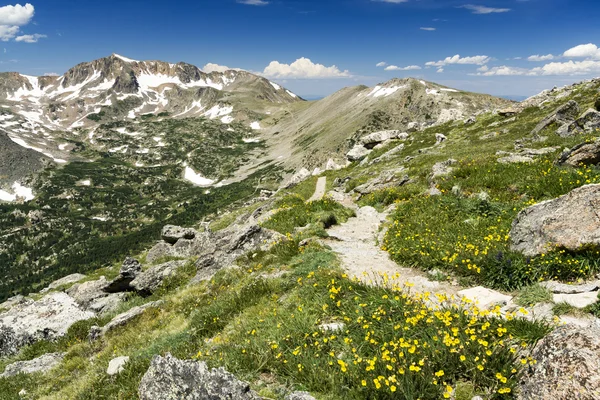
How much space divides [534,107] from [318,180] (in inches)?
1711

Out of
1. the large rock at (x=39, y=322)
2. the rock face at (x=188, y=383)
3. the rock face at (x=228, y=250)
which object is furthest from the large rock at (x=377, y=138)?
the rock face at (x=188, y=383)

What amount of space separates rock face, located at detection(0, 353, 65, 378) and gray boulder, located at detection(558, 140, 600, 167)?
83.6 ft

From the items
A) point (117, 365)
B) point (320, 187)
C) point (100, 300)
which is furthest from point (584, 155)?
point (320, 187)

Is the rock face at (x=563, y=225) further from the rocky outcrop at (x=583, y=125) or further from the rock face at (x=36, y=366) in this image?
the rocky outcrop at (x=583, y=125)

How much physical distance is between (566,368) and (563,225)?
6509 mm

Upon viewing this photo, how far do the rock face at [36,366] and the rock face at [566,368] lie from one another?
16259 mm

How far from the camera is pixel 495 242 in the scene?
11.6 meters

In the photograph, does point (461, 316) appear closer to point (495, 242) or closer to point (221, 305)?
point (495, 242)

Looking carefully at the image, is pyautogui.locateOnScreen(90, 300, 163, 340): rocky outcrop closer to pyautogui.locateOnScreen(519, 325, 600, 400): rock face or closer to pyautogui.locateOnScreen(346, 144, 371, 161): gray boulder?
pyautogui.locateOnScreen(519, 325, 600, 400): rock face

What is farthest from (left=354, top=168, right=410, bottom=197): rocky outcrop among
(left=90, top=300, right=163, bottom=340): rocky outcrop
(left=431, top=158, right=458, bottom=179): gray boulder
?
(left=90, top=300, right=163, bottom=340): rocky outcrop

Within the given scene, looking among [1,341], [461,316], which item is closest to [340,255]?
[461,316]

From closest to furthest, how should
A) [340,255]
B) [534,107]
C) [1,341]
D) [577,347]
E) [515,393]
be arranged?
[577,347] < [515,393] < [340,255] < [1,341] < [534,107]

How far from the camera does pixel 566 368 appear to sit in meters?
5.08

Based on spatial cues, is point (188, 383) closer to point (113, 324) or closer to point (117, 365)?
point (117, 365)
